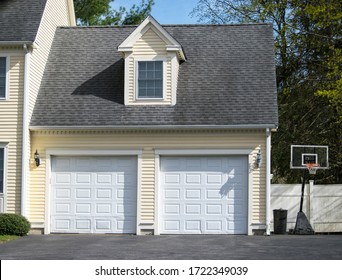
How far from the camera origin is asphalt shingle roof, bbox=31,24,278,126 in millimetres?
21484

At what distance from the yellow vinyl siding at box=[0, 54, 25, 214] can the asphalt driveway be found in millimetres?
1410

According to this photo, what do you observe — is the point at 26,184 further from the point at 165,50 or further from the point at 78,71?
the point at 165,50

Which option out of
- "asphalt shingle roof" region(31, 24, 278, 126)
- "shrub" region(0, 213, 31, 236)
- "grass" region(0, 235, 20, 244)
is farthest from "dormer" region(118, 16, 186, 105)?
"grass" region(0, 235, 20, 244)

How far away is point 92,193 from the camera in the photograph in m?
21.5

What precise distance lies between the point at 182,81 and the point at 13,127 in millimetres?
5368

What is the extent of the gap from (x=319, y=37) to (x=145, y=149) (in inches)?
430

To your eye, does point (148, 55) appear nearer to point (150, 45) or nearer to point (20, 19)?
point (150, 45)

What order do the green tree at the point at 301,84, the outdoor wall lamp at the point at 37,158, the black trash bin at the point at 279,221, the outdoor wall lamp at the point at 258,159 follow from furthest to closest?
the green tree at the point at 301,84
the black trash bin at the point at 279,221
the outdoor wall lamp at the point at 37,158
the outdoor wall lamp at the point at 258,159

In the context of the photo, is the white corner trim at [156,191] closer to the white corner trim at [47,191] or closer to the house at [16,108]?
the white corner trim at [47,191]

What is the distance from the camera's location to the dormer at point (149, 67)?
21953mm

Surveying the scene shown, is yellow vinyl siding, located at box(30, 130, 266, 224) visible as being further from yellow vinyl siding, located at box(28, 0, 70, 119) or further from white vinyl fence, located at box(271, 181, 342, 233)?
white vinyl fence, located at box(271, 181, 342, 233)

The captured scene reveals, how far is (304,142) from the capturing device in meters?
29.9

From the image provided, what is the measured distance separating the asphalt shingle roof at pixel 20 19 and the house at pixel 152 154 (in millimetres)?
2055

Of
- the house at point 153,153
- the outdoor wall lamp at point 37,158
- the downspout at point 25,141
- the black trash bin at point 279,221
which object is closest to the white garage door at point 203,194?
the house at point 153,153
